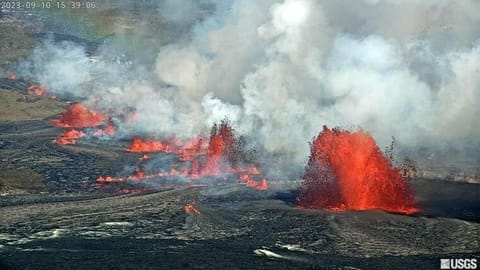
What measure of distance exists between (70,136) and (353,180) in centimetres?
3879

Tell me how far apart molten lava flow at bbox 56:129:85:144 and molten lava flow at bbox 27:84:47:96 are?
3344 cm

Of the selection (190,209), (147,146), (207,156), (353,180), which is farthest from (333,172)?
(147,146)

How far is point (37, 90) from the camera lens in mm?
106750

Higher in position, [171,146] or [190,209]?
[171,146]

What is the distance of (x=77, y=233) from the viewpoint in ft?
111

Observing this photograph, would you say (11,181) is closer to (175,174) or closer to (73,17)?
(175,174)

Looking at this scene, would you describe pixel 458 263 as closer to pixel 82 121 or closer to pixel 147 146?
pixel 147 146

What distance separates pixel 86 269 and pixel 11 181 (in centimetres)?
2427

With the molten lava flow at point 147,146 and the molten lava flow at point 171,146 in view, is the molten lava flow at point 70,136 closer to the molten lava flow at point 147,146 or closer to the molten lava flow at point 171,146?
the molten lava flow at point 171,146

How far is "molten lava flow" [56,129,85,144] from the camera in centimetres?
6794

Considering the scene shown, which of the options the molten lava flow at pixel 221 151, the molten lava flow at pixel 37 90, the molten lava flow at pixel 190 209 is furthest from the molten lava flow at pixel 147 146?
the molten lava flow at pixel 37 90

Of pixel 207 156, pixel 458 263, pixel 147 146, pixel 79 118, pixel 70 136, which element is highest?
pixel 79 118

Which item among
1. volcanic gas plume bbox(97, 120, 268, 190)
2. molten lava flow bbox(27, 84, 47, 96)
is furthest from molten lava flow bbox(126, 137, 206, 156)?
molten lava flow bbox(27, 84, 47, 96)

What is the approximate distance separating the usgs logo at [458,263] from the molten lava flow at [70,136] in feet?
156
